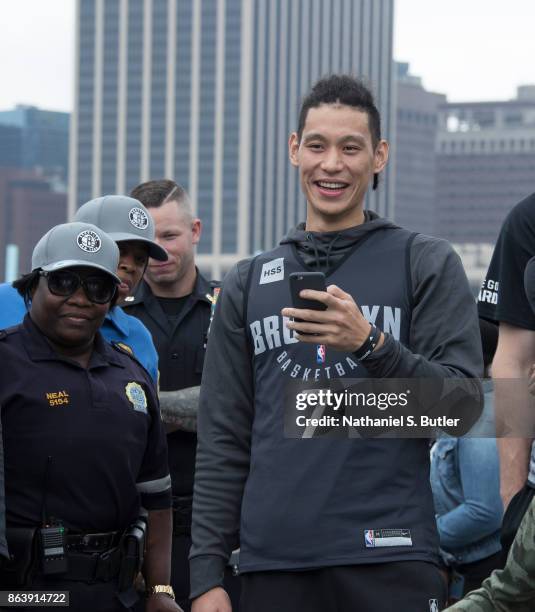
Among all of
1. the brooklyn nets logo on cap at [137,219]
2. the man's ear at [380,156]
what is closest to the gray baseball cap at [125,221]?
the brooklyn nets logo on cap at [137,219]

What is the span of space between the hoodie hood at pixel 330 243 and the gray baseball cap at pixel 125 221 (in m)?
1.68

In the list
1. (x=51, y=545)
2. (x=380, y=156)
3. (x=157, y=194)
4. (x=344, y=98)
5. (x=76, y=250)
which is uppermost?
(x=344, y=98)

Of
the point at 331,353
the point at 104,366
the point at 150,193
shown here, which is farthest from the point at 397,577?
the point at 150,193

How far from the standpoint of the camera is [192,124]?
172 metres

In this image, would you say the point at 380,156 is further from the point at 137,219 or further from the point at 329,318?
the point at 137,219

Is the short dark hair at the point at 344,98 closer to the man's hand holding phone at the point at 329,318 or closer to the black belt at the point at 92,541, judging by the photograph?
the man's hand holding phone at the point at 329,318

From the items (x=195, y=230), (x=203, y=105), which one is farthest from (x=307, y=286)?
(x=203, y=105)

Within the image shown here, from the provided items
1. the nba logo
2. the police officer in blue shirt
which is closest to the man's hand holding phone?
the nba logo

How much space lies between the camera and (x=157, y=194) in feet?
22.6

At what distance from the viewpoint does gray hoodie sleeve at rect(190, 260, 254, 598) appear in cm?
424

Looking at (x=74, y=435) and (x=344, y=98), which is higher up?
(x=344, y=98)

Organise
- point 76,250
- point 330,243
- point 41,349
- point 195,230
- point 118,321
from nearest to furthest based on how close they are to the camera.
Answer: point 330,243 < point 41,349 < point 76,250 < point 118,321 < point 195,230

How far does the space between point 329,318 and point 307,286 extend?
110 mm

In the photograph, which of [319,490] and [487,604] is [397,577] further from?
[487,604]
